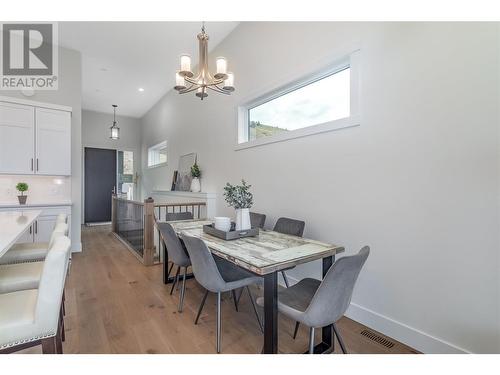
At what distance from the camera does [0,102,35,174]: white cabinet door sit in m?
3.51

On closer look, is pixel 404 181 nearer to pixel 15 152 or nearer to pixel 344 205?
pixel 344 205

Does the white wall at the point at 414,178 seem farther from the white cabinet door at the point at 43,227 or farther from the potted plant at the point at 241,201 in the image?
the white cabinet door at the point at 43,227

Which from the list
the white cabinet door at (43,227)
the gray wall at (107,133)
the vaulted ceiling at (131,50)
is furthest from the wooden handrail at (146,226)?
the gray wall at (107,133)

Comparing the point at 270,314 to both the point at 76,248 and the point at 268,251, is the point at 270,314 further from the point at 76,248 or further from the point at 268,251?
the point at 76,248

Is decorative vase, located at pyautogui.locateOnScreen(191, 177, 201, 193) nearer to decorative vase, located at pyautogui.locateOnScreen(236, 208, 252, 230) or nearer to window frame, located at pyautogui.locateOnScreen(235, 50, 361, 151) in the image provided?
window frame, located at pyautogui.locateOnScreen(235, 50, 361, 151)

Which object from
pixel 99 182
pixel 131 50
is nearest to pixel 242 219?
pixel 131 50

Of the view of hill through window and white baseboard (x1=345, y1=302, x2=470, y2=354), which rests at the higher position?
the view of hill through window

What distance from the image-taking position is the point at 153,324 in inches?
82.0

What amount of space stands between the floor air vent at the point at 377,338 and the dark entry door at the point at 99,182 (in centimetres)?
768

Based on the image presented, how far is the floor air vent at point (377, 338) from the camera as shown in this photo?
186 centimetres

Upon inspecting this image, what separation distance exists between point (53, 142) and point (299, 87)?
151 inches

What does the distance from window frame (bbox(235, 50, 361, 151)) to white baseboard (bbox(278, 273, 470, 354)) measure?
5.41ft

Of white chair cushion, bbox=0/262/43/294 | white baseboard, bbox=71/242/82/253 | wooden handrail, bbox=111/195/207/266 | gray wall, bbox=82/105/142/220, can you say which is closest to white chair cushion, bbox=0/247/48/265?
white chair cushion, bbox=0/262/43/294
